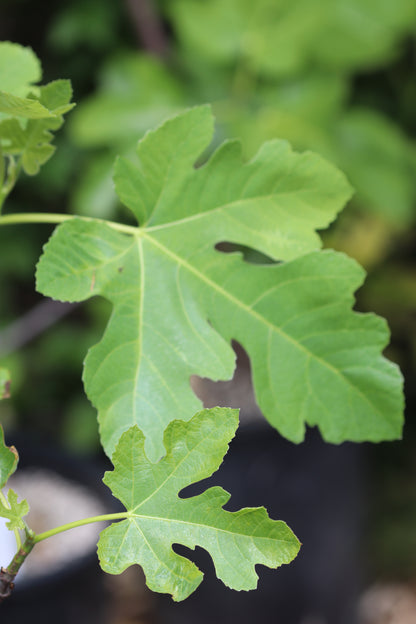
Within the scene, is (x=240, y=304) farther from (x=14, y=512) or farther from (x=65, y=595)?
(x=65, y=595)

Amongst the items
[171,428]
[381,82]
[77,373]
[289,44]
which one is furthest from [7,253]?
[171,428]

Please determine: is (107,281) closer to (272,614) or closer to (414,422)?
(272,614)

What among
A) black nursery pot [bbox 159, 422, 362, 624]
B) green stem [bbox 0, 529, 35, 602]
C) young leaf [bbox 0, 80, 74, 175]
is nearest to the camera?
green stem [bbox 0, 529, 35, 602]

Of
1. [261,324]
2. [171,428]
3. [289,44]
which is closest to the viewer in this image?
[171,428]

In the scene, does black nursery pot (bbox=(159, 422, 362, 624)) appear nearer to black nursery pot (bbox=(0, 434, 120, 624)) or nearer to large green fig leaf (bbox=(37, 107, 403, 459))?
black nursery pot (bbox=(0, 434, 120, 624))

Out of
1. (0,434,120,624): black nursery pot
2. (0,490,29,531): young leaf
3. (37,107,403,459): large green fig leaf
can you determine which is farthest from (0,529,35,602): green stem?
(0,434,120,624): black nursery pot

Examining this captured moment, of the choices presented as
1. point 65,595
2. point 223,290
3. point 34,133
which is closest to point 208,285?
point 223,290
